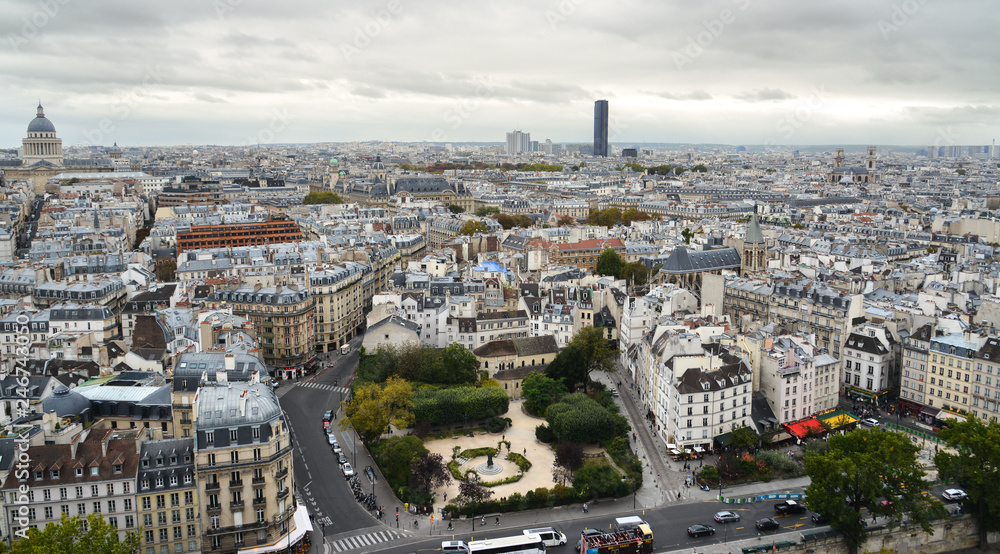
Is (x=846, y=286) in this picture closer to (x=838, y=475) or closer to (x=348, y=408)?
(x=838, y=475)

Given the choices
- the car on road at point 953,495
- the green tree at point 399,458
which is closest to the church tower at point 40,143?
the green tree at point 399,458

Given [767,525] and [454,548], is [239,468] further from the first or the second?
[767,525]

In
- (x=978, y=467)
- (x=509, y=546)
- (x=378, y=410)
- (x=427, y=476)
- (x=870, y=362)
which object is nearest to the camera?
(x=509, y=546)

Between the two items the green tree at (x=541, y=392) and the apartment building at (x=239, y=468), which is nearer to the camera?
the apartment building at (x=239, y=468)

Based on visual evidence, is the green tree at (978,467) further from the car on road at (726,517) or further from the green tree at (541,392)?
the green tree at (541,392)

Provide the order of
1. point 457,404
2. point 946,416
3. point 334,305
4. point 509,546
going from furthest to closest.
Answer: point 334,305 → point 457,404 → point 946,416 → point 509,546

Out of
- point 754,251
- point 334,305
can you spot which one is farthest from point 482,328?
point 754,251

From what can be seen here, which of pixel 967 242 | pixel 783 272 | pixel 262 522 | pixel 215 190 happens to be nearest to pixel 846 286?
pixel 783 272

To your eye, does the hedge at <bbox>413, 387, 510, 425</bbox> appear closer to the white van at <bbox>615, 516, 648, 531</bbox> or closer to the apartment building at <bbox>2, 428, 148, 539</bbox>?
the white van at <bbox>615, 516, 648, 531</bbox>
